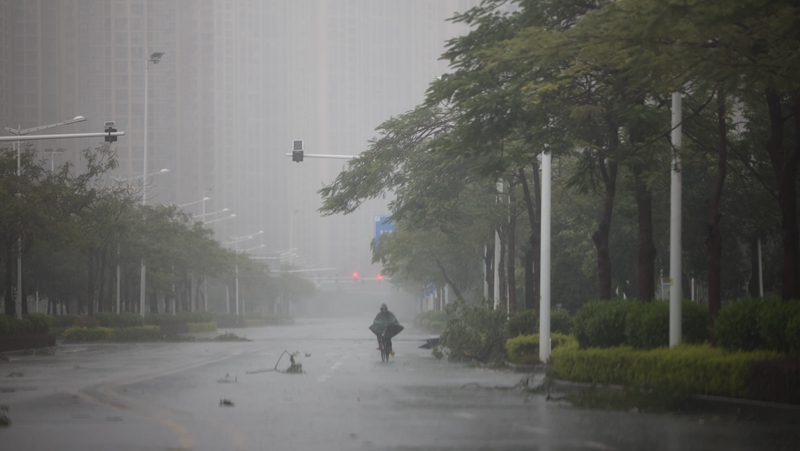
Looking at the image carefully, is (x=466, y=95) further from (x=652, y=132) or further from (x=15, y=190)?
(x=15, y=190)

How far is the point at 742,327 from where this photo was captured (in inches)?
600

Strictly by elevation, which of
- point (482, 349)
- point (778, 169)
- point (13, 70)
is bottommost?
point (482, 349)

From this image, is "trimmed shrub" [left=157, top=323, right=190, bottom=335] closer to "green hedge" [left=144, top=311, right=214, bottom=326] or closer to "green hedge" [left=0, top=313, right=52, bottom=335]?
"green hedge" [left=144, top=311, right=214, bottom=326]

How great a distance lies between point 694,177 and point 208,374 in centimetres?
1574

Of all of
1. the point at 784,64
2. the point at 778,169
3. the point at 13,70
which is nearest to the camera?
the point at 784,64

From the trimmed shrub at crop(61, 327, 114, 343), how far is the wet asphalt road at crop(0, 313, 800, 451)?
28.8 m

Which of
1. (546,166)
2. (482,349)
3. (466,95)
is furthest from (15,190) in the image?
(466,95)

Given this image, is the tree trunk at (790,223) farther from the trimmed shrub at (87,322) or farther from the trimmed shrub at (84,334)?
the trimmed shrub at (87,322)

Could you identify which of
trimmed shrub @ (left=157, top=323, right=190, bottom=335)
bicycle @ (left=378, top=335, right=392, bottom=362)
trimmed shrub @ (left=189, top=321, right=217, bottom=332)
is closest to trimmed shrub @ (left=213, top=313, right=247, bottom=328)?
trimmed shrub @ (left=189, top=321, right=217, bottom=332)

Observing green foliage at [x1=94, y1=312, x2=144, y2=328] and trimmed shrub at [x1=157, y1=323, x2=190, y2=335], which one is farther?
trimmed shrub at [x1=157, y1=323, x2=190, y2=335]

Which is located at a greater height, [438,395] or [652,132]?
[652,132]

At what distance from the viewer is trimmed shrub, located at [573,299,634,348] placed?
19.1 meters

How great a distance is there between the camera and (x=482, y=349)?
30156mm

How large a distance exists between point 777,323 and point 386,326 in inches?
720
